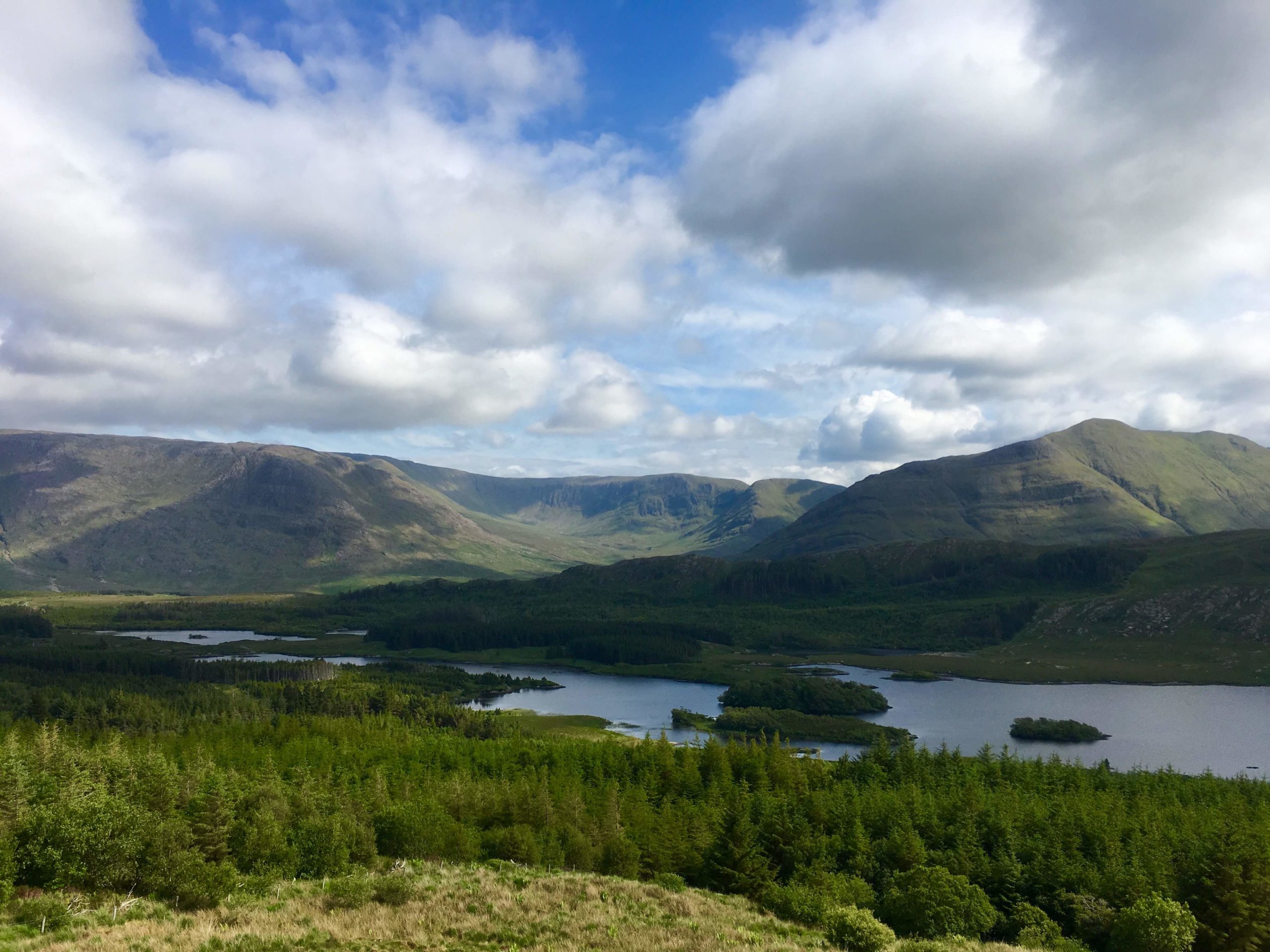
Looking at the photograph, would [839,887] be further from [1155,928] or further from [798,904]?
[1155,928]

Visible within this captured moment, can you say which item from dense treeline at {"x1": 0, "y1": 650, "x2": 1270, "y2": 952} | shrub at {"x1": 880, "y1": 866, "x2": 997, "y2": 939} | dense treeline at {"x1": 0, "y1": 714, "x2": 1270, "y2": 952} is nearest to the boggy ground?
dense treeline at {"x1": 0, "y1": 650, "x2": 1270, "y2": 952}

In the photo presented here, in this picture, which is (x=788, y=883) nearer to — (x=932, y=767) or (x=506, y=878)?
(x=506, y=878)

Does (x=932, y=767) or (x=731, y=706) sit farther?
(x=731, y=706)

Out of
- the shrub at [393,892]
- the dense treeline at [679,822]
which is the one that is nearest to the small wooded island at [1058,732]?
the dense treeline at [679,822]

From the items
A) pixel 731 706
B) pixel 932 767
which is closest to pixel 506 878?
pixel 932 767

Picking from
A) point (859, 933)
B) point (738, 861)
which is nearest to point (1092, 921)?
point (738, 861)

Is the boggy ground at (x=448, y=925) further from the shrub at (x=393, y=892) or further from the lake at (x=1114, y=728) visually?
the lake at (x=1114, y=728)
